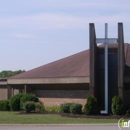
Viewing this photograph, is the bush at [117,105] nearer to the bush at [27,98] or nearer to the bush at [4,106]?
the bush at [27,98]

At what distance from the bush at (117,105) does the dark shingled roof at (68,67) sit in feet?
13.3

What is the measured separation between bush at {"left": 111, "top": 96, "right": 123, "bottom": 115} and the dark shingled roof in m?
4.05

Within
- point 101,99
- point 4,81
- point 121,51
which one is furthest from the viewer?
point 4,81

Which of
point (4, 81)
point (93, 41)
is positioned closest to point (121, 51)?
point (93, 41)

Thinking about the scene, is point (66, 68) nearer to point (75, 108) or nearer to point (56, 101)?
point (56, 101)

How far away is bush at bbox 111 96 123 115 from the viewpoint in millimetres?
31000

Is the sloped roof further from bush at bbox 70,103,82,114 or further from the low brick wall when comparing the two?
bush at bbox 70,103,82,114

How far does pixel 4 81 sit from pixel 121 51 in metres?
21.9

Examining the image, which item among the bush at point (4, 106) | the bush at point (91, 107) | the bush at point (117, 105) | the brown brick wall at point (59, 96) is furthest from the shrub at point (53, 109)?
the bush at point (117, 105)

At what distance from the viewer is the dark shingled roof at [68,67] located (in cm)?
3659

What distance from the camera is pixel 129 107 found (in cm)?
3188

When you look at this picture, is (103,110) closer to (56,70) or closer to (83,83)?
(83,83)

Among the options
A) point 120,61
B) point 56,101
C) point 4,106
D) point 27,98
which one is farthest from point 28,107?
point 120,61

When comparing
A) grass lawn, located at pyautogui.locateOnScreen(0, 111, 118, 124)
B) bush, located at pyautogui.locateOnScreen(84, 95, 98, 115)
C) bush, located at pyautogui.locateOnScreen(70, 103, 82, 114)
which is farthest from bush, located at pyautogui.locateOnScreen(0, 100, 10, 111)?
grass lawn, located at pyautogui.locateOnScreen(0, 111, 118, 124)
